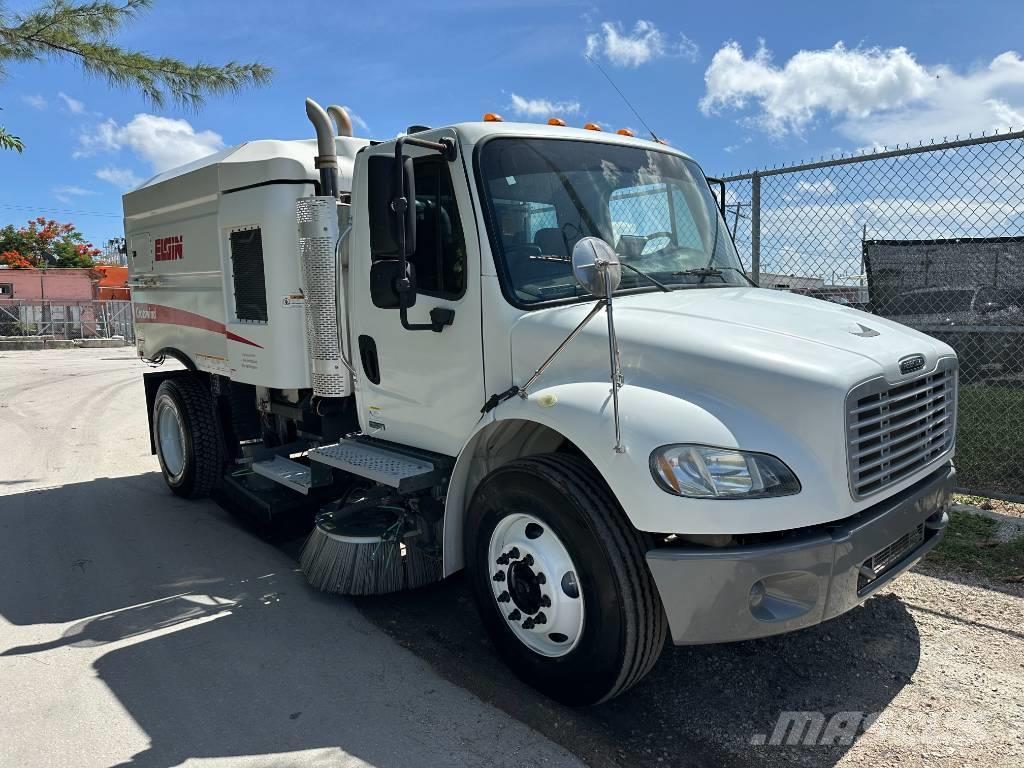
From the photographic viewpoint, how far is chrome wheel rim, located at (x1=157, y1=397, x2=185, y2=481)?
6.80 m

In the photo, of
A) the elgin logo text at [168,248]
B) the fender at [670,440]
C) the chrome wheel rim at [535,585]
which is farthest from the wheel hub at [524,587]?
the elgin logo text at [168,248]

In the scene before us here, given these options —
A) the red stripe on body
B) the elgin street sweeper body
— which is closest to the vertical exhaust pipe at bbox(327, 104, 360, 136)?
the elgin street sweeper body

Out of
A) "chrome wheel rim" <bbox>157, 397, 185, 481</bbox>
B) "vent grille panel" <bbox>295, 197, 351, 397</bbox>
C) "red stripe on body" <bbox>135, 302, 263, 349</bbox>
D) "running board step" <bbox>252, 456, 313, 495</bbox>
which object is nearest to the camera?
"vent grille panel" <bbox>295, 197, 351, 397</bbox>

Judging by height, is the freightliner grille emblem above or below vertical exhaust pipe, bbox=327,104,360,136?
below

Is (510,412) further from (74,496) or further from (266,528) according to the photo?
(74,496)

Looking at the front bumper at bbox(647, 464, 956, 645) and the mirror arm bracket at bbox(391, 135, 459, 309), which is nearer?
the front bumper at bbox(647, 464, 956, 645)

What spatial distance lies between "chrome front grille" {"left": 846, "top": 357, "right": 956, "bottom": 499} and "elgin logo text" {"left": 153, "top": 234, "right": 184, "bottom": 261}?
5283 millimetres

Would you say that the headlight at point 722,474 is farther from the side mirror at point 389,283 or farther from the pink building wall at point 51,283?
the pink building wall at point 51,283

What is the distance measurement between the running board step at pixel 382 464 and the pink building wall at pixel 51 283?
1631 inches

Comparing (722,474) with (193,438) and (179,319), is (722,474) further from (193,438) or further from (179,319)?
(179,319)

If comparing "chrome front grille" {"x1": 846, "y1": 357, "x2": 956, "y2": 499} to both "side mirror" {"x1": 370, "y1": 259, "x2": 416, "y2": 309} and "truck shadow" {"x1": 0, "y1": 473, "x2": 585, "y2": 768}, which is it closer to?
"truck shadow" {"x1": 0, "y1": 473, "x2": 585, "y2": 768}

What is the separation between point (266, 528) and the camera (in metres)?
5.62

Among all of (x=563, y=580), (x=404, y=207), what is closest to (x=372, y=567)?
(x=563, y=580)

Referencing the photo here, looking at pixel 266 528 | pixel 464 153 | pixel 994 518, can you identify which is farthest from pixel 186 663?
pixel 994 518
